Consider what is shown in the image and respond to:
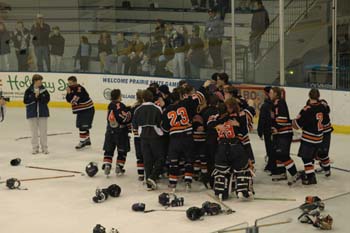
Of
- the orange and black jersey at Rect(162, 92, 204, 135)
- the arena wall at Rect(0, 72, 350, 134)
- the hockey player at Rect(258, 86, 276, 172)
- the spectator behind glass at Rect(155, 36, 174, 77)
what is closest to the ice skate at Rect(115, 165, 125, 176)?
the orange and black jersey at Rect(162, 92, 204, 135)

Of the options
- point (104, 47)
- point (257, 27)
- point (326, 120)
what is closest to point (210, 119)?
point (326, 120)

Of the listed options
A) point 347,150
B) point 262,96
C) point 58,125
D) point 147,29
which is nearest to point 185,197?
point 347,150

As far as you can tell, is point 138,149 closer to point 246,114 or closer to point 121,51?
point 246,114

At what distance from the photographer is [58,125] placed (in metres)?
15.8

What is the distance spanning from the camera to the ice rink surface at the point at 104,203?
27.1 feet

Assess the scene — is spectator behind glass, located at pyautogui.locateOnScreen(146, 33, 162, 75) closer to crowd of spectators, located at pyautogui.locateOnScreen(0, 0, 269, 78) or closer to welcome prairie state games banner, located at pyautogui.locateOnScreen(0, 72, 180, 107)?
crowd of spectators, located at pyautogui.locateOnScreen(0, 0, 269, 78)

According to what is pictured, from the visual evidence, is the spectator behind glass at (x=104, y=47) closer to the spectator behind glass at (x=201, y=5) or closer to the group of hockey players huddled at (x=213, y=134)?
the spectator behind glass at (x=201, y=5)

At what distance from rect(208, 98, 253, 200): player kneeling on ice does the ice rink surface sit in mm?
192

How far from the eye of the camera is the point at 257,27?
1593 cm

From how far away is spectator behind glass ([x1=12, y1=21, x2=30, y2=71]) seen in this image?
62.2ft

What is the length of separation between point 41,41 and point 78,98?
7.06 m

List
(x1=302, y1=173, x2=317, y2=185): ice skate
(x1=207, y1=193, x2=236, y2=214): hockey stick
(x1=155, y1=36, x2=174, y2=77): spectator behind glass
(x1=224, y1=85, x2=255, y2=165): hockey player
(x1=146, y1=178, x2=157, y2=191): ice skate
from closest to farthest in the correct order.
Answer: (x1=207, y1=193, x2=236, y2=214): hockey stick < (x1=224, y1=85, x2=255, y2=165): hockey player < (x1=146, y1=178, x2=157, y2=191): ice skate < (x1=302, y1=173, x2=317, y2=185): ice skate < (x1=155, y1=36, x2=174, y2=77): spectator behind glass

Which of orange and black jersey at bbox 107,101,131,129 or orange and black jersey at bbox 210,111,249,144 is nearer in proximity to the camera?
orange and black jersey at bbox 210,111,249,144

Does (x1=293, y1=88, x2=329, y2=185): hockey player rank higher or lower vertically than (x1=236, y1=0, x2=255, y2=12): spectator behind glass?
lower
